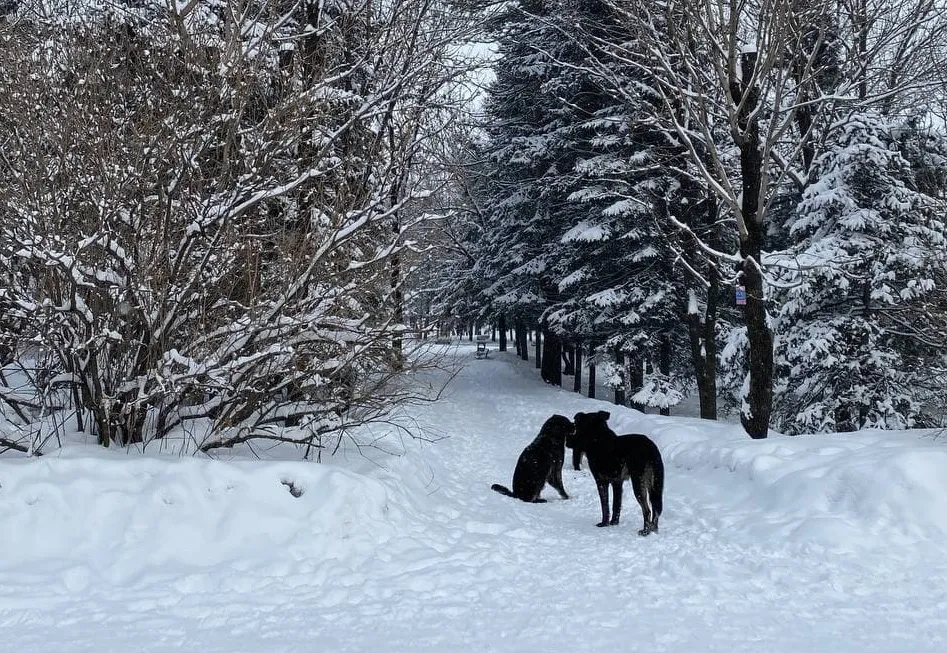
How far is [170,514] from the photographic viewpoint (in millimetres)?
5254

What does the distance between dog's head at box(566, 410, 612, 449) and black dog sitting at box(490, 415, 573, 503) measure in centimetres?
53

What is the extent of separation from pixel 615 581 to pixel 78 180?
5645mm

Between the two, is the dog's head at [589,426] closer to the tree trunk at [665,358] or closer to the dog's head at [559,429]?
the dog's head at [559,429]

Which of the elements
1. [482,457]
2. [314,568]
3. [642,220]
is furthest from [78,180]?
[642,220]

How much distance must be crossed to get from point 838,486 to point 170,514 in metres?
6.20

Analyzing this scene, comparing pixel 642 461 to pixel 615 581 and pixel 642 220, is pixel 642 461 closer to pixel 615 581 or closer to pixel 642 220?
pixel 615 581

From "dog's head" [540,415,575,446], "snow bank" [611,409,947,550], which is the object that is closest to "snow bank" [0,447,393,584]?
"dog's head" [540,415,575,446]

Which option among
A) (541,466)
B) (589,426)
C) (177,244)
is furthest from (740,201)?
(177,244)

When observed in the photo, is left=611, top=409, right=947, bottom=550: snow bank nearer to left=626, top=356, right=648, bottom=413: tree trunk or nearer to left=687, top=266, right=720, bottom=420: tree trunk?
left=687, top=266, right=720, bottom=420: tree trunk

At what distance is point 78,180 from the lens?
5.59 metres

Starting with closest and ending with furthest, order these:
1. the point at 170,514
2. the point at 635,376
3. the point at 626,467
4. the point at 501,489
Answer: the point at 170,514 → the point at 626,467 → the point at 501,489 → the point at 635,376

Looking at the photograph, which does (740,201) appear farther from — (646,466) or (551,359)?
(551,359)

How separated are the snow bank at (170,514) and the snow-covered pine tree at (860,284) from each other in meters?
11.2

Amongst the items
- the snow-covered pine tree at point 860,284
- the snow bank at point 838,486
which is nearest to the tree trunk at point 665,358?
the snow-covered pine tree at point 860,284
